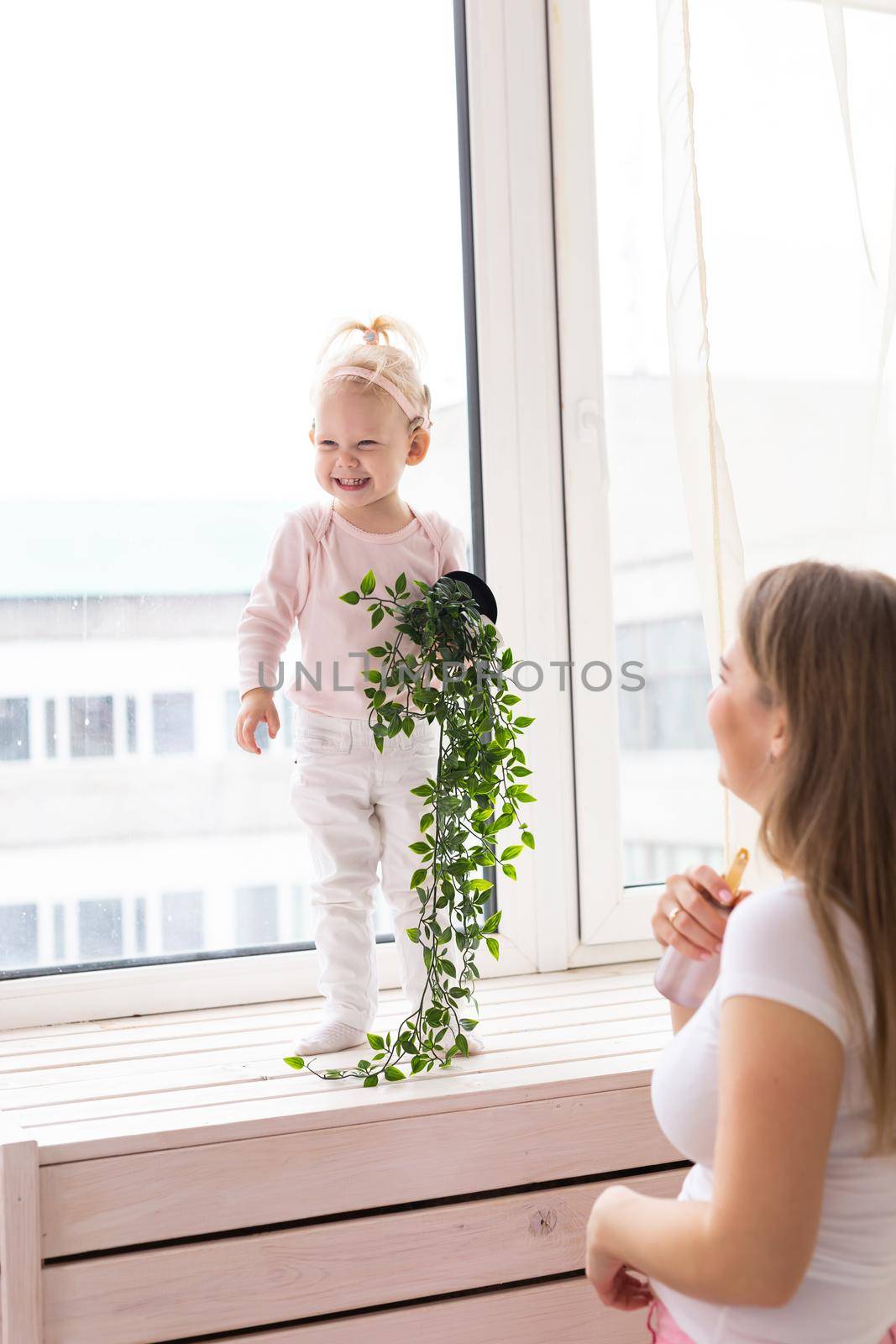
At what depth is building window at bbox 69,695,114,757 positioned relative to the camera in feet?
5.27

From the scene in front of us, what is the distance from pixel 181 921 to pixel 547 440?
84cm

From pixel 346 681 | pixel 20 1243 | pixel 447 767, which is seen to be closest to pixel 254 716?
pixel 346 681

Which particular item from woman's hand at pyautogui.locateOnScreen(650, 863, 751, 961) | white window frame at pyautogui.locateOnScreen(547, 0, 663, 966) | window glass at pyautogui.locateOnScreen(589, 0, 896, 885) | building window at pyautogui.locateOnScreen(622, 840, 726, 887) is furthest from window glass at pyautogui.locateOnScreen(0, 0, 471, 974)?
woman's hand at pyautogui.locateOnScreen(650, 863, 751, 961)

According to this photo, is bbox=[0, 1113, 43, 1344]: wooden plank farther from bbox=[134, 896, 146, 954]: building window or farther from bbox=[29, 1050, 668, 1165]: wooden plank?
bbox=[134, 896, 146, 954]: building window

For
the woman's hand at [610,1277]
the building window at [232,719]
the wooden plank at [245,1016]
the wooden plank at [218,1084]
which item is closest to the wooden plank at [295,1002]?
the wooden plank at [245,1016]

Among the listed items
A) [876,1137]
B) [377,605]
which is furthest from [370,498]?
[876,1137]

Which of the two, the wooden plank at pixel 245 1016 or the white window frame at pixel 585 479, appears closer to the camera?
the wooden plank at pixel 245 1016

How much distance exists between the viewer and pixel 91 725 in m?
1.62

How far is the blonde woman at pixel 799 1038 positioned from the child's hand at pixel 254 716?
644 mm

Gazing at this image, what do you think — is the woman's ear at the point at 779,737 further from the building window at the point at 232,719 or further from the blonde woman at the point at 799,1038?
the building window at the point at 232,719

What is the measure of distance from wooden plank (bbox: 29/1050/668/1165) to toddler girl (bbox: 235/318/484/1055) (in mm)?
113

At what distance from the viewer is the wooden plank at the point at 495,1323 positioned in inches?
44.7

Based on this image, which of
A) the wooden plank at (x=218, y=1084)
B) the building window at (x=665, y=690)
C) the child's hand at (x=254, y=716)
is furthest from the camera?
the building window at (x=665, y=690)

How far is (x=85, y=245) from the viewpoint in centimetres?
163
